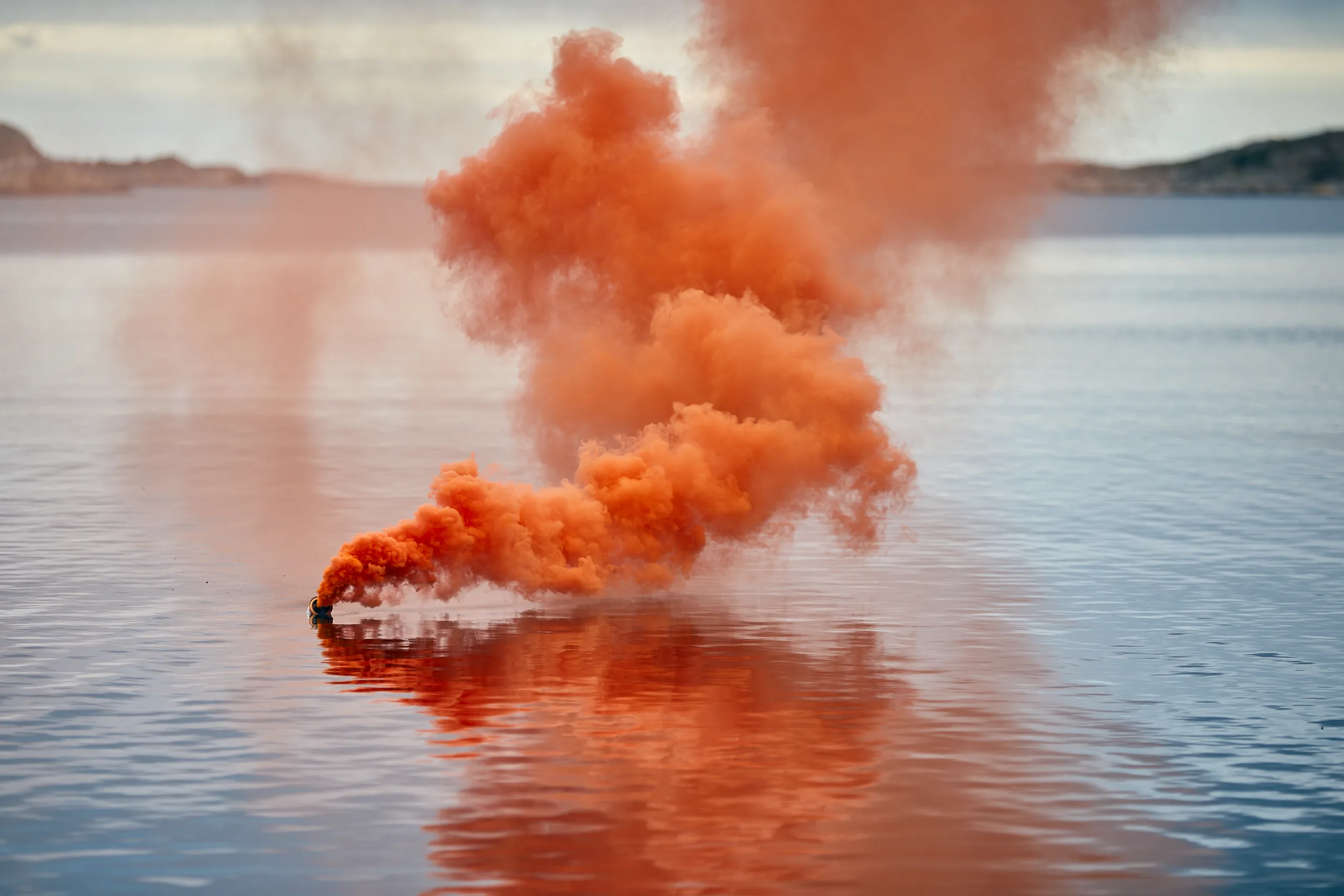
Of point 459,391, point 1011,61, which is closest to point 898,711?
point 1011,61

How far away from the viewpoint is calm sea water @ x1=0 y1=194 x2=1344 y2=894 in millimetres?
32969

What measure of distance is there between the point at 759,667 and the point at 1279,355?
343 ft

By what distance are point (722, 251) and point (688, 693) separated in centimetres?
1441

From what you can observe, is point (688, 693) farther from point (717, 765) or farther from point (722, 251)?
point (722, 251)

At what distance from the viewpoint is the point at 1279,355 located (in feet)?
467

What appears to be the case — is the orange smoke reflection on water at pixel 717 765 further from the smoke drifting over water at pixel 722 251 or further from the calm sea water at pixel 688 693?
the smoke drifting over water at pixel 722 251

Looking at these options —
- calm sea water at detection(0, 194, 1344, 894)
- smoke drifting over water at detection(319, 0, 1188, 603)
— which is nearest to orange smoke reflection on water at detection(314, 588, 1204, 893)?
calm sea water at detection(0, 194, 1344, 894)

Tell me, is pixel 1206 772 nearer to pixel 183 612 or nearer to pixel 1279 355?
pixel 183 612

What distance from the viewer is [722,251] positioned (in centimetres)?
5391

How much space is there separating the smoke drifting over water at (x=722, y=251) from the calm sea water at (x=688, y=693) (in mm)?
2272

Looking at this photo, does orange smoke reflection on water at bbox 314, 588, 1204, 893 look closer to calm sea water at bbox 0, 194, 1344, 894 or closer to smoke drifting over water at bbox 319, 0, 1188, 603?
calm sea water at bbox 0, 194, 1344, 894

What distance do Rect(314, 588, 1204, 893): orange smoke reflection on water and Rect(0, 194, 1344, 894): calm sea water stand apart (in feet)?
0.33

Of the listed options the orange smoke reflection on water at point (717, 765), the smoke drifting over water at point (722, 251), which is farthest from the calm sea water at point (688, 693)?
the smoke drifting over water at point (722, 251)

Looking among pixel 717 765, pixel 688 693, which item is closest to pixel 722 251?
pixel 688 693
